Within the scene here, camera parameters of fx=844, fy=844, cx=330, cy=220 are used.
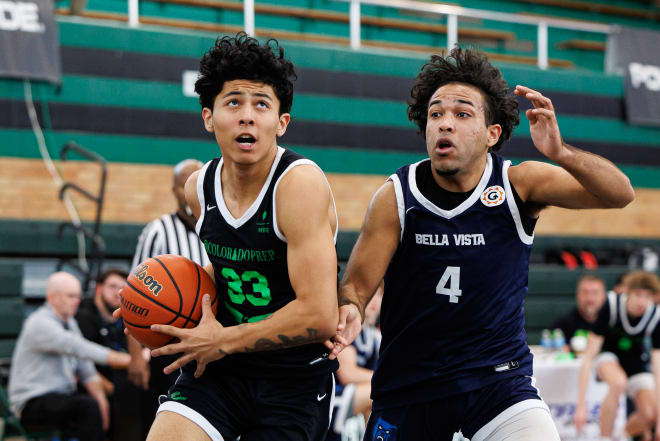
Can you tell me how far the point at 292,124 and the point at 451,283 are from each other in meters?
7.42

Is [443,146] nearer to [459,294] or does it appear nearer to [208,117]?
[459,294]

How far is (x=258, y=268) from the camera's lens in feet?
9.59

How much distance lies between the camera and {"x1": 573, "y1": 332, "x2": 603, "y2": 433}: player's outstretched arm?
7133 mm

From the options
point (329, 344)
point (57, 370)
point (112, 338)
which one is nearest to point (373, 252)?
point (329, 344)

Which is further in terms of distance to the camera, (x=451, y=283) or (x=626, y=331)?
(x=626, y=331)

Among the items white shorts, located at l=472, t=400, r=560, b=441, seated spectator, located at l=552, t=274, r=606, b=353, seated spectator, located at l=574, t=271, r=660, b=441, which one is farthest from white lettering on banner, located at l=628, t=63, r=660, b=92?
white shorts, located at l=472, t=400, r=560, b=441

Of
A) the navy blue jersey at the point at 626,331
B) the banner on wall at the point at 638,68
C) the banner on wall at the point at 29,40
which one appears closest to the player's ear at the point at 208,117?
the navy blue jersey at the point at 626,331

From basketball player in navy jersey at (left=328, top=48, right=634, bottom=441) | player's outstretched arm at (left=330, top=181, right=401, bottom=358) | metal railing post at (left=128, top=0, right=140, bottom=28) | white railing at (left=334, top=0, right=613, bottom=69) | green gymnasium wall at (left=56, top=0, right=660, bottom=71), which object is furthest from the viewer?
green gymnasium wall at (left=56, top=0, right=660, bottom=71)

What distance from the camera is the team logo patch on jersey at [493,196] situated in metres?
3.19

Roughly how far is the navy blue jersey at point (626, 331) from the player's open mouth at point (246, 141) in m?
5.39

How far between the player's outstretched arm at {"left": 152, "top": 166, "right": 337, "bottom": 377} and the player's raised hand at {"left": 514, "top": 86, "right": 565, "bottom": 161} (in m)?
Answer: 0.78

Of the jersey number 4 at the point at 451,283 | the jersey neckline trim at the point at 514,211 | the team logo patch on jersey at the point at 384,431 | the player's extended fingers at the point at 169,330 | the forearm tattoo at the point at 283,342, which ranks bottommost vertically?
the team logo patch on jersey at the point at 384,431

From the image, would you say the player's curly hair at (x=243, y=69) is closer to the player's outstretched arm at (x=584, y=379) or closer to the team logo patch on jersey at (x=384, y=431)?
the team logo patch on jersey at (x=384, y=431)

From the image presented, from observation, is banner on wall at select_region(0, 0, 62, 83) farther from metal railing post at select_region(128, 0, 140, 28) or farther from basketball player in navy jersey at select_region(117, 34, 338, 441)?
basketball player in navy jersey at select_region(117, 34, 338, 441)
